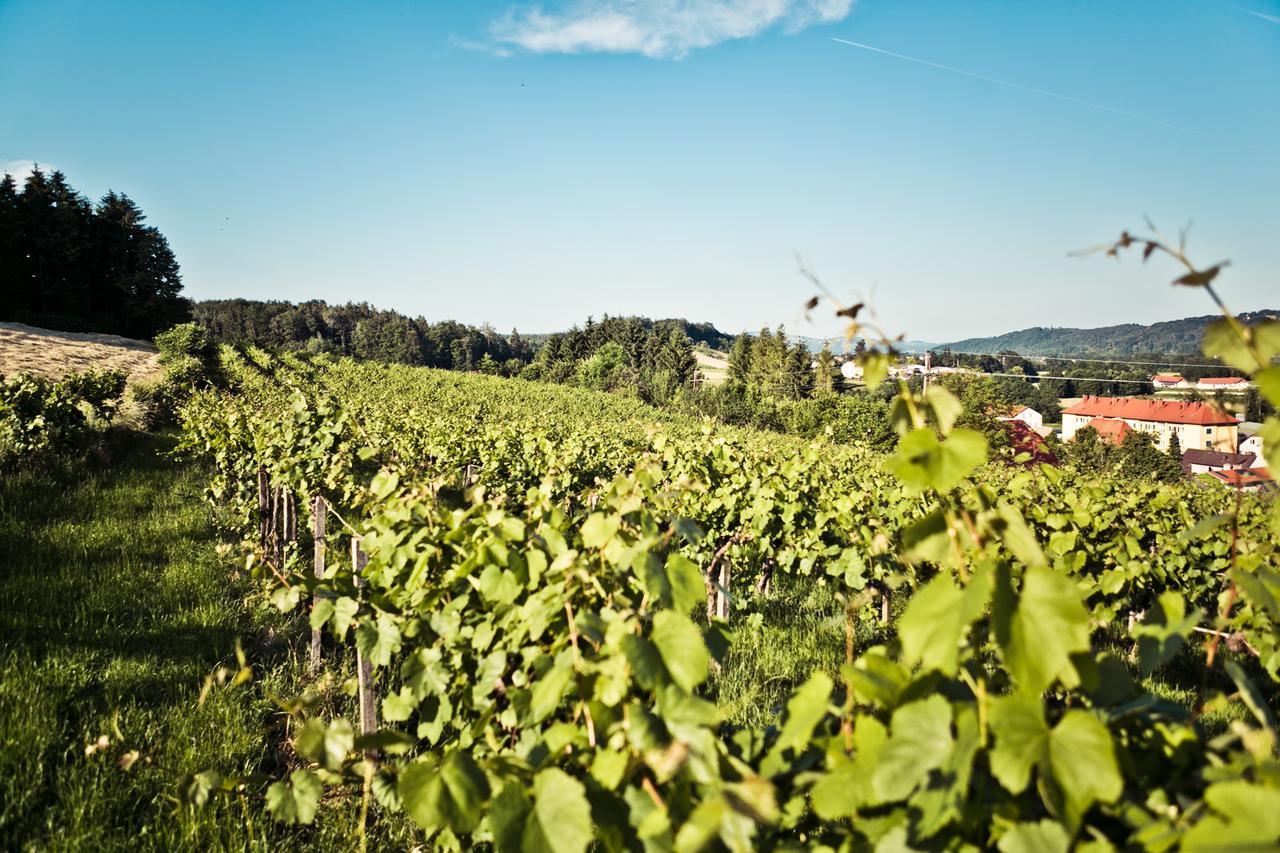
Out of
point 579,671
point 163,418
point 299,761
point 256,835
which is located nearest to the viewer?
point 579,671

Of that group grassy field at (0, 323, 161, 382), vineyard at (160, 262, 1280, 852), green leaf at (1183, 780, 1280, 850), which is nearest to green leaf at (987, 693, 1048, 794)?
vineyard at (160, 262, 1280, 852)

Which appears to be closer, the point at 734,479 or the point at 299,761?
the point at 299,761

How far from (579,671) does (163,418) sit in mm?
18728

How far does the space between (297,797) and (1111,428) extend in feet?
215

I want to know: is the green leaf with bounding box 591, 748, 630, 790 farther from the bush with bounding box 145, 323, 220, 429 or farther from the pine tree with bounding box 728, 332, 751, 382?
the pine tree with bounding box 728, 332, 751, 382

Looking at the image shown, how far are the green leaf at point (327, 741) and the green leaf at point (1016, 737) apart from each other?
4.06ft

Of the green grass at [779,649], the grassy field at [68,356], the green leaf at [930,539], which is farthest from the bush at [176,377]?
the green leaf at [930,539]

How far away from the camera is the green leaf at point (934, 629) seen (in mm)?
923

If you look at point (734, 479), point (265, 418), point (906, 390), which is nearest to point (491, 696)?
point (906, 390)

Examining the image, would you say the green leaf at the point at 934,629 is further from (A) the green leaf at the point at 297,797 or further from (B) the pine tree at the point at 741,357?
(B) the pine tree at the point at 741,357

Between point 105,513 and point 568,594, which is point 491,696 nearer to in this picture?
point 568,594

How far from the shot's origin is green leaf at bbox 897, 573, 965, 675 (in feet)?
3.03

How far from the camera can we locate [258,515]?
22.6 ft

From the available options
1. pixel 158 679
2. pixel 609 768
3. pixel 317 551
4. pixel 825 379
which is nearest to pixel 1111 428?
pixel 825 379
